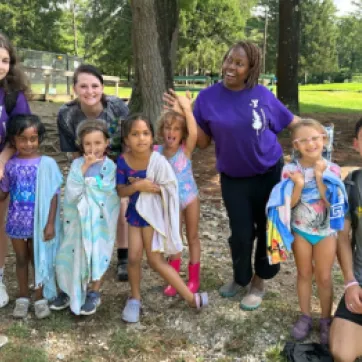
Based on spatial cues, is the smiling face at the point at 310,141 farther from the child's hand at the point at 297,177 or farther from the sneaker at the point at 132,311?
the sneaker at the point at 132,311

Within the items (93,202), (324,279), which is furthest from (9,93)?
(324,279)

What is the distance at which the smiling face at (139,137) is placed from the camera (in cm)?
283

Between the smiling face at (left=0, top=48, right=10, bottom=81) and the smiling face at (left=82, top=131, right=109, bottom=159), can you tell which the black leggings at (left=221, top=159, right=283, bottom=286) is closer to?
the smiling face at (left=82, top=131, right=109, bottom=159)

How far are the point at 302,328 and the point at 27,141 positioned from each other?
7.18 ft

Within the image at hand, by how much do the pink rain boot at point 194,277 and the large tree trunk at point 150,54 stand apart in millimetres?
4156

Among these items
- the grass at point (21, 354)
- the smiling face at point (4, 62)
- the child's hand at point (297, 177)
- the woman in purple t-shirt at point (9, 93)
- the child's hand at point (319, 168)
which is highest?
the smiling face at point (4, 62)

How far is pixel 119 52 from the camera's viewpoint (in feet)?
124

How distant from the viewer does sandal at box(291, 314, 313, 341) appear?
2.81 m

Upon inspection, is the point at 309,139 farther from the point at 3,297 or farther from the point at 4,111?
the point at 3,297

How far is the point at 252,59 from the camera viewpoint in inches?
113

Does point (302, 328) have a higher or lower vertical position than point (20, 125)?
lower

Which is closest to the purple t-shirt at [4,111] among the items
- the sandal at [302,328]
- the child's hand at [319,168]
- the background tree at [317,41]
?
the child's hand at [319,168]

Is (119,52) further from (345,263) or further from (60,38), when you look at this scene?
(345,263)

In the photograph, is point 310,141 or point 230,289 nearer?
point 310,141
